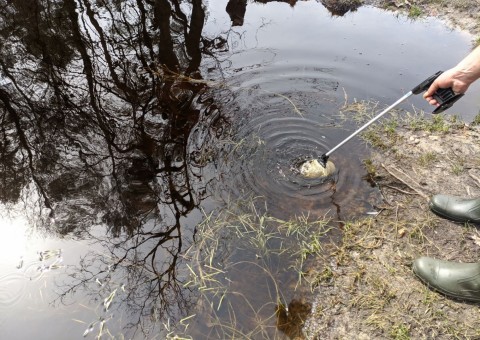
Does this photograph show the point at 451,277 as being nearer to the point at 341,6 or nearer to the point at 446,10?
the point at 341,6

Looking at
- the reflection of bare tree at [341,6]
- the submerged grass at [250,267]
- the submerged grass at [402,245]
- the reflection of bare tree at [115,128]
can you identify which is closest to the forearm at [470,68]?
the submerged grass at [402,245]

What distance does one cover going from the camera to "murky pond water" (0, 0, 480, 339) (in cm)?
280

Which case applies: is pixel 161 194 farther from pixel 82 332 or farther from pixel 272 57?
pixel 272 57

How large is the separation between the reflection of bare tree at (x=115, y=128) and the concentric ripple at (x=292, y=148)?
43cm

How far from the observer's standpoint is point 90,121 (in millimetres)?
4309

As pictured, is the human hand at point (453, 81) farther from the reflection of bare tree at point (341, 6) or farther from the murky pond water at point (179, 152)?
the reflection of bare tree at point (341, 6)

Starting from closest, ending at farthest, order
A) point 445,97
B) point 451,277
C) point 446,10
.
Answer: point 445,97 < point 451,277 < point 446,10

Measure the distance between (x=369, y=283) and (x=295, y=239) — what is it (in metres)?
0.71

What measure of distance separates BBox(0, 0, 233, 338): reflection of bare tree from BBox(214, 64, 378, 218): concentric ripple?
430 mm

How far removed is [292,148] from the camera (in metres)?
3.98

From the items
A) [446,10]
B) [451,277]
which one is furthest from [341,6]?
[451,277]

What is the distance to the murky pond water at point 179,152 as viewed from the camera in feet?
9.18

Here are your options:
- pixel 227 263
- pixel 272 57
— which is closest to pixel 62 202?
pixel 227 263

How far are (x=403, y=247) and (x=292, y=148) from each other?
155 centimetres
